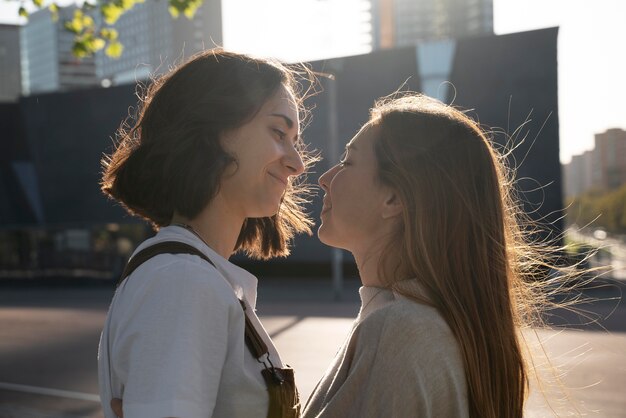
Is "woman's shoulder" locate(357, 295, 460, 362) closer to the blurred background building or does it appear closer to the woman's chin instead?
the woman's chin

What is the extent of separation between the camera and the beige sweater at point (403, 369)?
1847 mm

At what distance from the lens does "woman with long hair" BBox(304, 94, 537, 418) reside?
188 centimetres

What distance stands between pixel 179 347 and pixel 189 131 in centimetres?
59

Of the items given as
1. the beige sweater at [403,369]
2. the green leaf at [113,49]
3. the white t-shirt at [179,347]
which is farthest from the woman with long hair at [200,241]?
the green leaf at [113,49]

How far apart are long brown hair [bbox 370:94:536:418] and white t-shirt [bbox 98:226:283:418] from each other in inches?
21.1

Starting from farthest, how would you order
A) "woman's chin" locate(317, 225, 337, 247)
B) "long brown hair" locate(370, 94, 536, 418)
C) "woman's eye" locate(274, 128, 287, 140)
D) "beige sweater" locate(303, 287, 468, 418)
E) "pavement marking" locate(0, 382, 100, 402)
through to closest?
1. "pavement marking" locate(0, 382, 100, 402)
2. "woman's chin" locate(317, 225, 337, 247)
3. "woman's eye" locate(274, 128, 287, 140)
4. "long brown hair" locate(370, 94, 536, 418)
5. "beige sweater" locate(303, 287, 468, 418)

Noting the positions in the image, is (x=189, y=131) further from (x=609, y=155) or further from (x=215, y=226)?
(x=609, y=155)

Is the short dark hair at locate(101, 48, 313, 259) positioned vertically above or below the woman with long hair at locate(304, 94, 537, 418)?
above

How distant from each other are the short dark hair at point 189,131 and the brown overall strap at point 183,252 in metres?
0.21

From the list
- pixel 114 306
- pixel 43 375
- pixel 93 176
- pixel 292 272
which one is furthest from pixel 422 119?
pixel 93 176

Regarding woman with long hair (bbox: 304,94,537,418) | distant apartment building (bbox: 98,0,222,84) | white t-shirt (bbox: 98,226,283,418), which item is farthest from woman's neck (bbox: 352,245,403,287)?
distant apartment building (bbox: 98,0,222,84)

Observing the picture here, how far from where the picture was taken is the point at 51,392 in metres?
8.89

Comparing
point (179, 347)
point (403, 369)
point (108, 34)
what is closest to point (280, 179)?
point (403, 369)

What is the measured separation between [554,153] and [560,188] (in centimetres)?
115
